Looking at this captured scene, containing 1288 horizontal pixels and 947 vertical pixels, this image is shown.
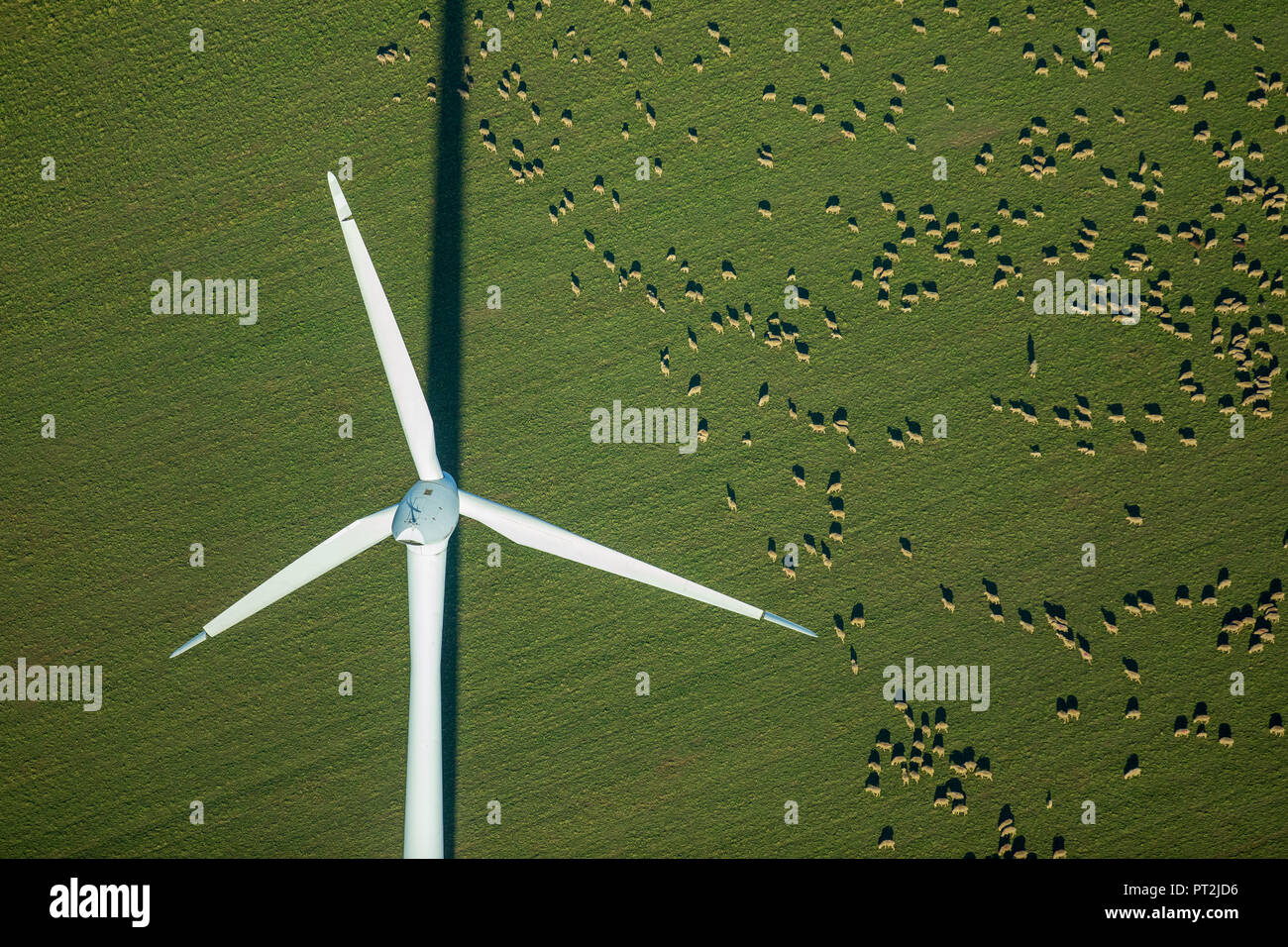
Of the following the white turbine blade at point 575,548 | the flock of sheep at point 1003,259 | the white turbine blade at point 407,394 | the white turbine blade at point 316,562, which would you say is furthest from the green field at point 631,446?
the white turbine blade at point 407,394

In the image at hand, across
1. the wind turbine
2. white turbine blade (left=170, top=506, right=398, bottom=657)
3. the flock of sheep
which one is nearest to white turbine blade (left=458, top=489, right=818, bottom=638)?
the wind turbine

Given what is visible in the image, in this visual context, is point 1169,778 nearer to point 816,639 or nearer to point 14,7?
point 816,639

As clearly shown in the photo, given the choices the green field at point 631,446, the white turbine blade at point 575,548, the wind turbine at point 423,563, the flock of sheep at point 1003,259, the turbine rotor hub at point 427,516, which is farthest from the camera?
the flock of sheep at point 1003,259

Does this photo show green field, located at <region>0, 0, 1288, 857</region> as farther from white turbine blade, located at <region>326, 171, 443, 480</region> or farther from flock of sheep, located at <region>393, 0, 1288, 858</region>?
white turbine blade, located at <region>326, 171, 443, 480</region>

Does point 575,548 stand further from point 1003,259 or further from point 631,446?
point 1003,259

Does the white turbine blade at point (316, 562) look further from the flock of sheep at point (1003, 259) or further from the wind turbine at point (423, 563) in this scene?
the flock of sheep at point (1003, 259)

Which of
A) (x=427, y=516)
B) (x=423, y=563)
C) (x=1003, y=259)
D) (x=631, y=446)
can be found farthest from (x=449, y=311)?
(x=1003, y=259)

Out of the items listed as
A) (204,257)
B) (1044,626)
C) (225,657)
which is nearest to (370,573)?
(225,657)
